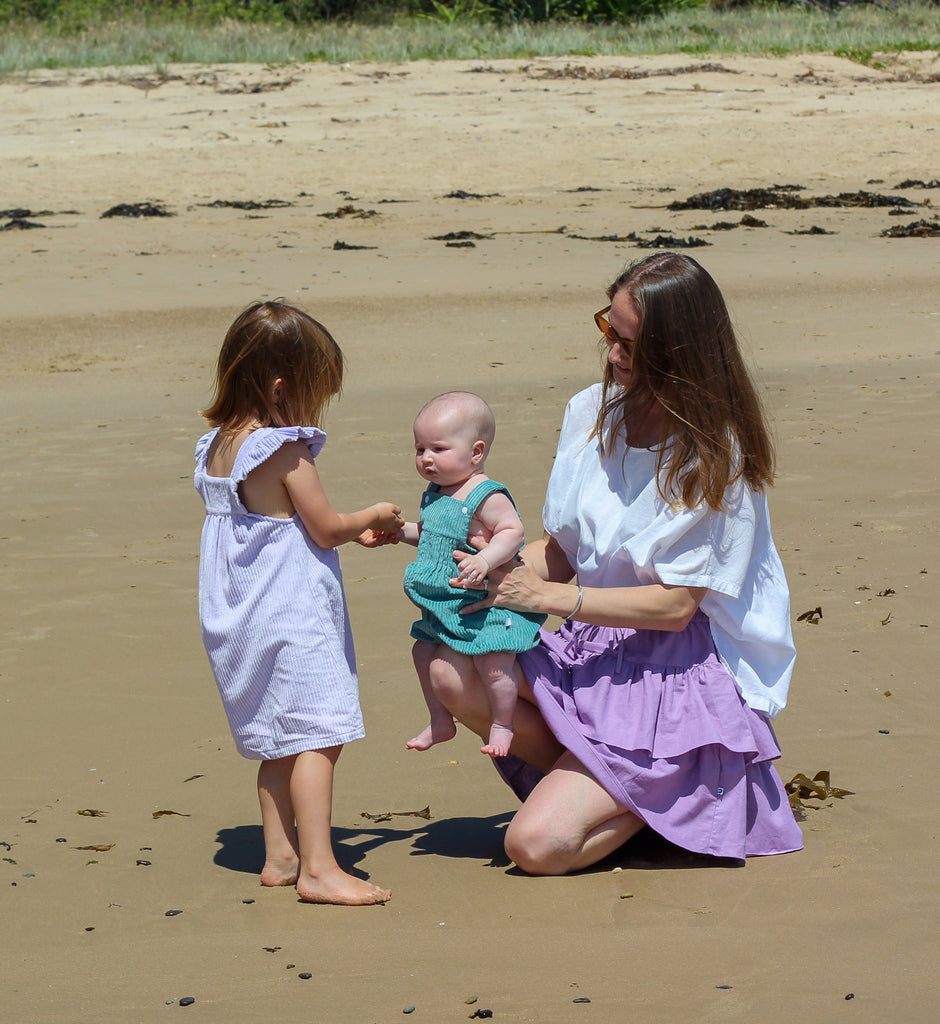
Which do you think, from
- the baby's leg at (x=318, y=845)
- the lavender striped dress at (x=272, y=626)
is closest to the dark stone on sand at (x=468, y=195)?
the lavender striped dress at (x=272, y=626)

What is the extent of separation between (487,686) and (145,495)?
12.0 feet

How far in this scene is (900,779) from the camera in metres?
3.66

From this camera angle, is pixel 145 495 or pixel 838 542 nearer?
pixel 838 542

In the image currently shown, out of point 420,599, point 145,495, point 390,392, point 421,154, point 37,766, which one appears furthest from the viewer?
point 421,154

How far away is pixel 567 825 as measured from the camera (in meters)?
3.15

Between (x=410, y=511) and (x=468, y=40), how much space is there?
16145 mm

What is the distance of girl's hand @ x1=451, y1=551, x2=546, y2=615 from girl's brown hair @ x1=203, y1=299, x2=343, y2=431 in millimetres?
517

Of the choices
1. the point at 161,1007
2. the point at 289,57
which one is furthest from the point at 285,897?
the point at 289,57

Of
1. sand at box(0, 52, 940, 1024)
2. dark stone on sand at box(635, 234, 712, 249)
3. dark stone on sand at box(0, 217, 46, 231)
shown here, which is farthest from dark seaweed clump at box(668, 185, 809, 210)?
dark stone on sand at box(0, 217, 46, 231)

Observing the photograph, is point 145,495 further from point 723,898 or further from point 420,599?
point 723,898

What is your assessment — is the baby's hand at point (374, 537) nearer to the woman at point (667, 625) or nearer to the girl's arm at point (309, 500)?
the girl's arm at point (309, 500)

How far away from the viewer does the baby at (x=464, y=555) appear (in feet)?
10.5

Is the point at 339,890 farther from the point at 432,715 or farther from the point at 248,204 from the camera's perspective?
the point at 248,204

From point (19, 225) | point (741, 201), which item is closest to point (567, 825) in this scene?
point (19, 225)
